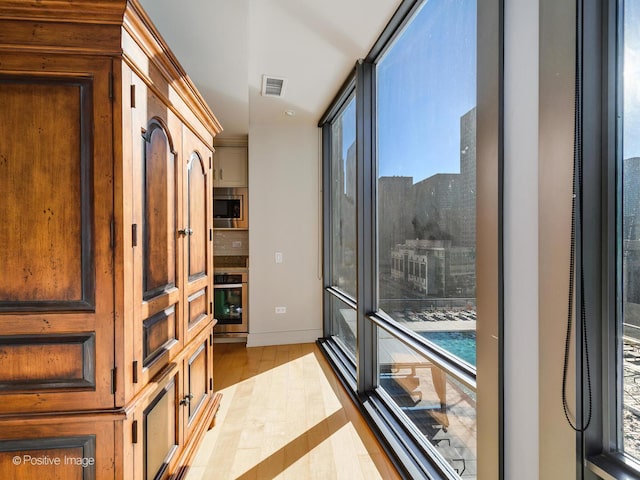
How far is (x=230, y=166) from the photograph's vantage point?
4.73m

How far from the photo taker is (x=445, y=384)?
1.76 meters

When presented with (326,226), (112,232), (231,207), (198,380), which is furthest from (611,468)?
(231,207)

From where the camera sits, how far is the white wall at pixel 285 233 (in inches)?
170

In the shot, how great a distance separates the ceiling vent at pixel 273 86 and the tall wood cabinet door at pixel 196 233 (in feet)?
3.18

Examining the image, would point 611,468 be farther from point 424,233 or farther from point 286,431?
point 286,431

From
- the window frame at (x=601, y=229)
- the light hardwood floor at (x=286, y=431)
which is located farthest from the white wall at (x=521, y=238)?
the light hardwood floor at (x=286, y=431)

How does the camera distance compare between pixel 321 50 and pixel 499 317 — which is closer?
pixel 499 317

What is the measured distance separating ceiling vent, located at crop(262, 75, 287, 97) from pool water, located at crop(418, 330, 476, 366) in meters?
2.40

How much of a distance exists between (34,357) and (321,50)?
2.43 meters

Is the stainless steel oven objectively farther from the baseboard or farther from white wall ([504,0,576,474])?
white wall ([504,0,576,474])

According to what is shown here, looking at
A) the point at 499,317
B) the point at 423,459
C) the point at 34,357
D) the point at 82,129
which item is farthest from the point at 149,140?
the point at 423,459

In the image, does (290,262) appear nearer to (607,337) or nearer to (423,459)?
(423,459)

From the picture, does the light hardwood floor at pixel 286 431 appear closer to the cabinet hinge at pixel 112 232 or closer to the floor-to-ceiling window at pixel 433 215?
the floor-to-ceiling window at pixel 433 215

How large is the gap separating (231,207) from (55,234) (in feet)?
11.6
